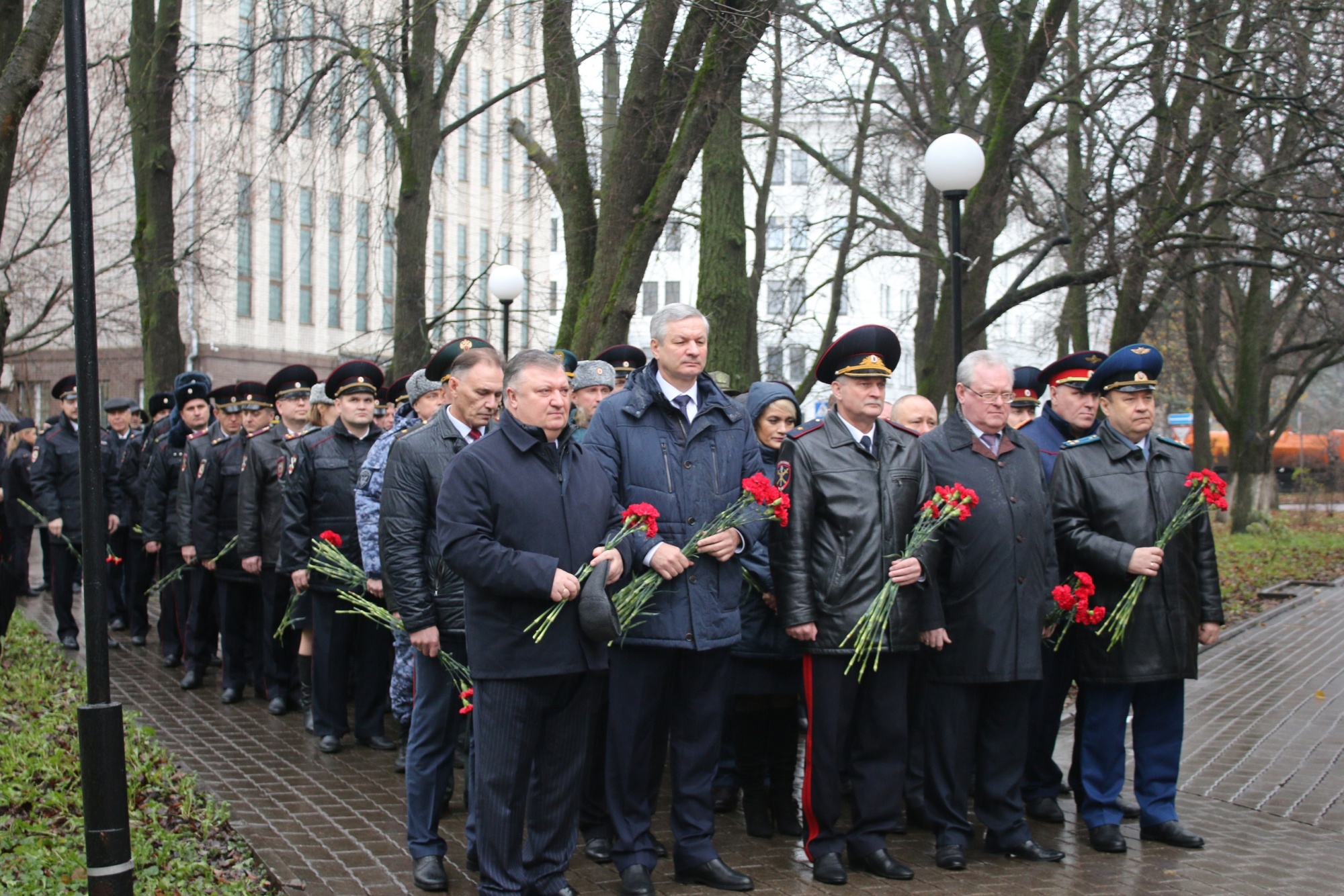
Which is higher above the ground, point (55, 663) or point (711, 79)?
point (711, 79)

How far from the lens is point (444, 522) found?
516cm

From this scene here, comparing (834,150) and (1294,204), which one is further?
(834,150)

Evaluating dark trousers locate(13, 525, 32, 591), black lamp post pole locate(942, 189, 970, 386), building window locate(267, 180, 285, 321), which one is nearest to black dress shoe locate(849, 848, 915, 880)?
black lamp post pole locate(942, 189, 970, 386)

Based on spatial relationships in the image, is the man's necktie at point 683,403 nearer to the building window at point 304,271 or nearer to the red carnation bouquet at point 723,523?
the red carnation bouquet at point 723,523

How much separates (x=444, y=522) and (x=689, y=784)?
1.58 meters

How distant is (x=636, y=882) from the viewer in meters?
5.55

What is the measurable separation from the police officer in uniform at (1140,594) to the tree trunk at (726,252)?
4.54m

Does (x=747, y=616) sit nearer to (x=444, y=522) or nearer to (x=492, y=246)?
(x=444, y=522)

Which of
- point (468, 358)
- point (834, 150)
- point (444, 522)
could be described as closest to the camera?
point (444, 522)

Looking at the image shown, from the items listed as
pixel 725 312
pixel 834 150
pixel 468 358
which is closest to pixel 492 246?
pixel 834 150

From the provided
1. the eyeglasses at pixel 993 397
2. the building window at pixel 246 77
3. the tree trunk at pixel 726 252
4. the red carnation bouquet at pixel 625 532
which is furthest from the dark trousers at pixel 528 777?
the building window at pixel 246 77

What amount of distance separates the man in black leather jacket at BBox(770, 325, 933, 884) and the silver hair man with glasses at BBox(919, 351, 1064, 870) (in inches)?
9.8

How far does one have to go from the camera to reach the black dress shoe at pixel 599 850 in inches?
243

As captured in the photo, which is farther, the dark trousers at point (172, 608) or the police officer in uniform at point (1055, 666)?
the dark trousers at point (172, 608)
